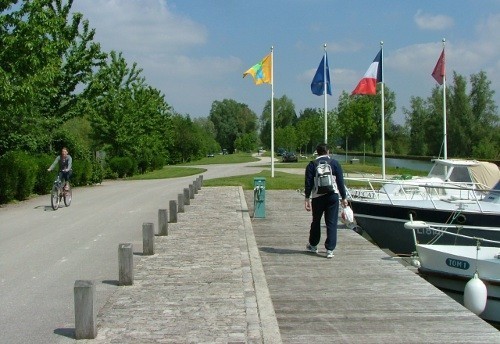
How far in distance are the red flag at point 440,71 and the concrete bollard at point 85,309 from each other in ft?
75.4

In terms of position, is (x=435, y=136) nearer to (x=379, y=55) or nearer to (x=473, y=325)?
(x=379, y=55)

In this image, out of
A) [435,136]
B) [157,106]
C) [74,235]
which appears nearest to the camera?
[74,235]

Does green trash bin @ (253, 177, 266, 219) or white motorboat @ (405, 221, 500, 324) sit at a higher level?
green trash bin @ (253, 177, 266, 219)

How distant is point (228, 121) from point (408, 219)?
133 m

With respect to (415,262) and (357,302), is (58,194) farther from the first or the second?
(357,302)

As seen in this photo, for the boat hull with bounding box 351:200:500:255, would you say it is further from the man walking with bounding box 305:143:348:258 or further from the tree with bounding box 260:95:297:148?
the tree with bounding box 260:95:297:148

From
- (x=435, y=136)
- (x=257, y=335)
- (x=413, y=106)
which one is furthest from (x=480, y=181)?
(x=413, y=106)

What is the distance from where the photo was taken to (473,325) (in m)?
7.20

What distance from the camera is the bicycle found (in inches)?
767

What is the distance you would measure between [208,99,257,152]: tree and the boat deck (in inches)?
5344

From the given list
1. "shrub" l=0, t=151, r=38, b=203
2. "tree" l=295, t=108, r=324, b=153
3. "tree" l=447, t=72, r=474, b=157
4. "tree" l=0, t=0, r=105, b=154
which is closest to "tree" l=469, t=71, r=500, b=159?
"tree" l=447, t=72, r=474, b=157

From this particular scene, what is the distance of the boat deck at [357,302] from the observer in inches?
270

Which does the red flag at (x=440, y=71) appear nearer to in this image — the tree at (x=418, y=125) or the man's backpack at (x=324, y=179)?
the man's backpack at (x=324, y=179)

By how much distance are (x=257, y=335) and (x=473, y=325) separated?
2559 millimetres
